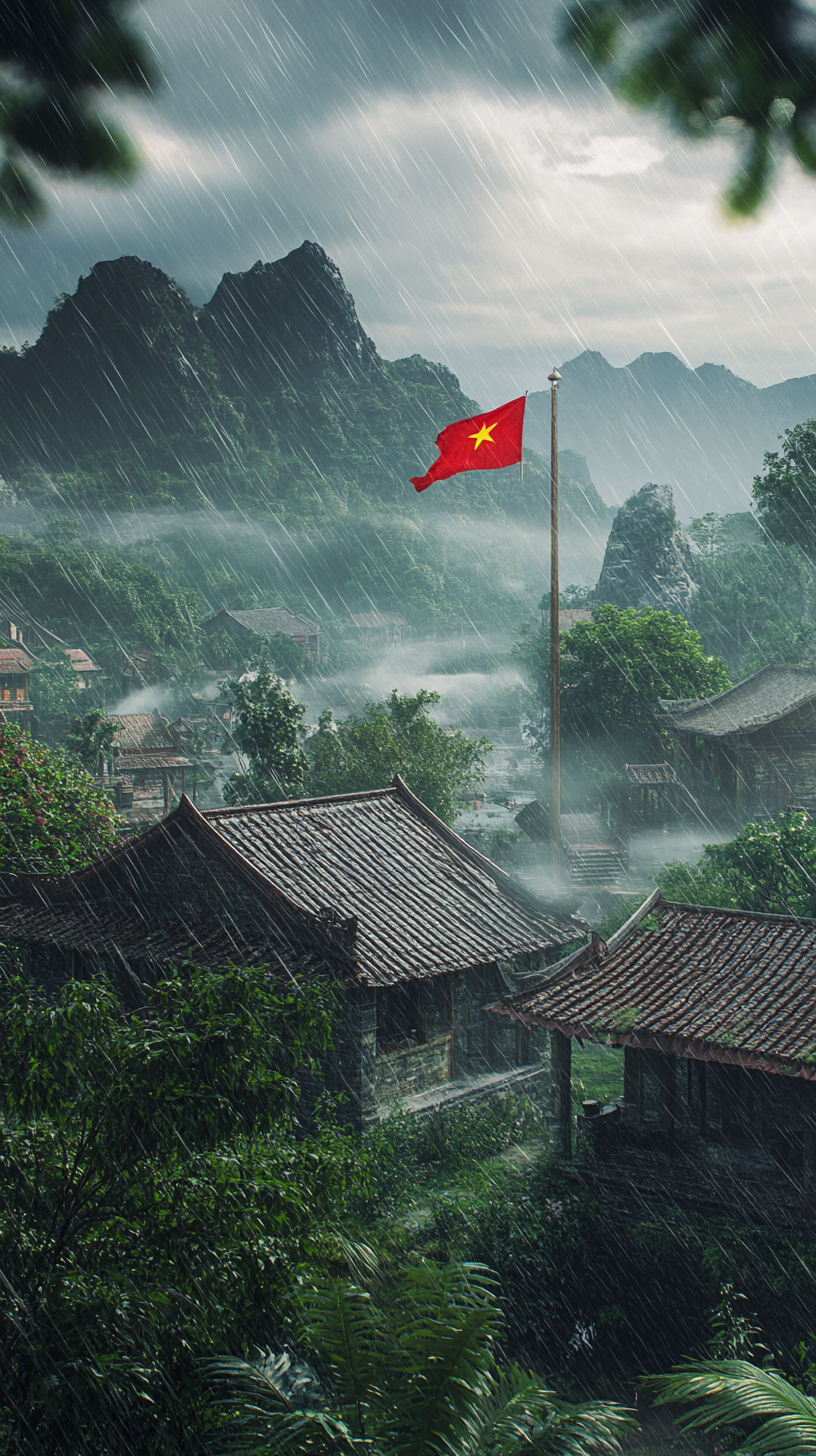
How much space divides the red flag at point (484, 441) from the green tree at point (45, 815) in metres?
9.43

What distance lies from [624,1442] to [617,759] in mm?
33400

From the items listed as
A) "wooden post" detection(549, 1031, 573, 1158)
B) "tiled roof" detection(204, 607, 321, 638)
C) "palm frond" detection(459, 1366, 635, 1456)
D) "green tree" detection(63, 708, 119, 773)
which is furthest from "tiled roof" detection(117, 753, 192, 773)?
"palm frond" detection(459, 1366, 635, 1456)

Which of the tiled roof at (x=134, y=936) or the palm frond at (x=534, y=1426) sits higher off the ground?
the tiled roof at (x=134, y=936)

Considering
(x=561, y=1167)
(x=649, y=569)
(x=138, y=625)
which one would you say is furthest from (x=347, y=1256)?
(x=138, y=625)

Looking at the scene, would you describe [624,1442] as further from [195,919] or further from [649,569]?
[649,569]

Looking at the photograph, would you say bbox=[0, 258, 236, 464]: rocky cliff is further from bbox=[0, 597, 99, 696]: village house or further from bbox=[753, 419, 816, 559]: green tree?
bbox=[753, 419, 816, 559]: green tree

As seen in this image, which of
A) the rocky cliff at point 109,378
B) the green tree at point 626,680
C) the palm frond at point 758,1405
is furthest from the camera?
the rocky cliff at point 109,378

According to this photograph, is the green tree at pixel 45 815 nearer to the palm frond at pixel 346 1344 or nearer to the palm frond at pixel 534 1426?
the palm frond at pixel 346 1344

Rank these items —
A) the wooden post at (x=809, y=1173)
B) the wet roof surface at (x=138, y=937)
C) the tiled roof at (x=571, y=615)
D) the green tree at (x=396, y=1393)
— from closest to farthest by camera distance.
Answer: the green tree at (x=396, y=1393), the wooden post at (x=809, y=1173), the wet roof surface at (x=138, y=937), the tiled roof at (x=571, y=615)

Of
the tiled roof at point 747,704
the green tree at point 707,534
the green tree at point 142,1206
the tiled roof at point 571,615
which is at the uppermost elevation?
the green tree at point 707,534

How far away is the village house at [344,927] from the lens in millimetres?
14539

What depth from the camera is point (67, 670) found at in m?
67.6

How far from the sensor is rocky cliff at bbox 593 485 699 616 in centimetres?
6593

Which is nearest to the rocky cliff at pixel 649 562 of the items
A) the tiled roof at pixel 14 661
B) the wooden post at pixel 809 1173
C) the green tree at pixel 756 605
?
the green tree at pixel 756 605
